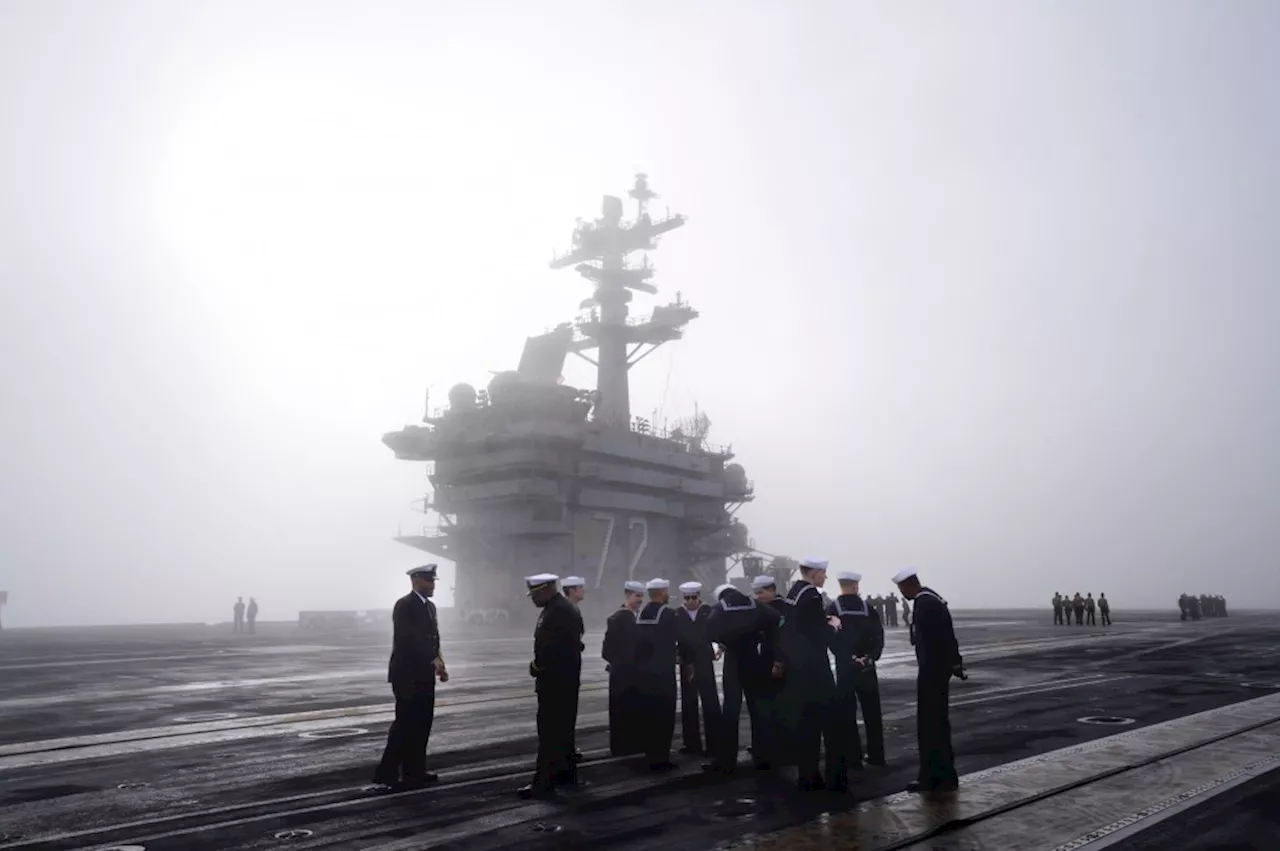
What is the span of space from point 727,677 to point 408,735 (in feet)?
11.9

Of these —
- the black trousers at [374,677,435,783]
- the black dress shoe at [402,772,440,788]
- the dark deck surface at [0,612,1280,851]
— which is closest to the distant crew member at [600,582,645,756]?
the dark deck surface at [0,612,1280,851]

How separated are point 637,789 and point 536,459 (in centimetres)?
3944

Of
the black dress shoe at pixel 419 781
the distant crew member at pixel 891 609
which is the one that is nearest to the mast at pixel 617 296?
the distant crew member at pixel 891 609

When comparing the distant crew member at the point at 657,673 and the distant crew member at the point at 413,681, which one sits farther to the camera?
the distant crew member at the point at 657,673

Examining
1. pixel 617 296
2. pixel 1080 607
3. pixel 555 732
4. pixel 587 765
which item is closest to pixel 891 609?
pixel 1080 607

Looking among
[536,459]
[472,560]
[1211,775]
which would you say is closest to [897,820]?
[1211,775]

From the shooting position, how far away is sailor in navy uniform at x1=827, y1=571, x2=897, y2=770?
9.30m

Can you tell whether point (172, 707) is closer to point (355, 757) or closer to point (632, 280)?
point (355, 757)

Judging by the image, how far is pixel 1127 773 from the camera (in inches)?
336

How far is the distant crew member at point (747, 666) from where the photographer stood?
30.8 feet

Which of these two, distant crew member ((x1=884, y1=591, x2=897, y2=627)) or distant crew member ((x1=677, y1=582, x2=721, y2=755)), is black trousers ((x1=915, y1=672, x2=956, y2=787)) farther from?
distant crew member ((x1=884, y1=591, x2=897, y2=627))

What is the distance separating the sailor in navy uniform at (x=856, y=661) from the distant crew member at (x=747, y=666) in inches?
28.5

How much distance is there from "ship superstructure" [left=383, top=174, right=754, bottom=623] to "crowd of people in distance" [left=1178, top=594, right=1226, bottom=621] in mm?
28668

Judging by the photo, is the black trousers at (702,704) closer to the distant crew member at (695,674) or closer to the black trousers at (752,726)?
the distant crew member at (695,674)
